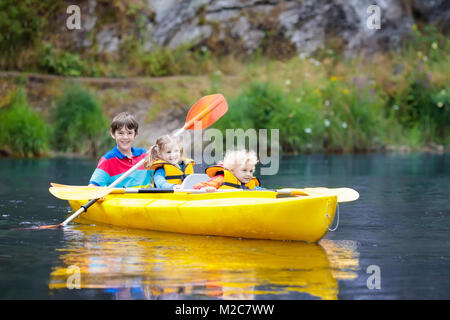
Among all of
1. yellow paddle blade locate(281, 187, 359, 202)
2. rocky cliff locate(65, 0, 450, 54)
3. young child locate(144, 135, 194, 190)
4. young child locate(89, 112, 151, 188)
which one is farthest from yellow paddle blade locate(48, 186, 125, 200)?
rocky cliff locate(65, 0, 450, 54)

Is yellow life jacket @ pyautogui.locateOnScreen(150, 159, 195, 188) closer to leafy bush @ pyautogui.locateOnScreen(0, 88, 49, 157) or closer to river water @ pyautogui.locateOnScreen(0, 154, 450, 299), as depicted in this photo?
river water @ pyautogui.locateOnScreen(0, 154, 450, 299)

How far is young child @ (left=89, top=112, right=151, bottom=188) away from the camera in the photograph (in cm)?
668

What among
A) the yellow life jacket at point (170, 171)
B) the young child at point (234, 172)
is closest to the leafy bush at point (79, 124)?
the yellow life jacket at point (170, 171)

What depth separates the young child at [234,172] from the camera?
580cm

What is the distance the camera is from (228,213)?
5375 millimetres

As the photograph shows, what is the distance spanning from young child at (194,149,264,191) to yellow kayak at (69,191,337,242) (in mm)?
223

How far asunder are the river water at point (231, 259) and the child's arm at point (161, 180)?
1.55 feet

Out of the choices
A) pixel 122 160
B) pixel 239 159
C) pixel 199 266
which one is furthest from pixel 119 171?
pixel 199 266

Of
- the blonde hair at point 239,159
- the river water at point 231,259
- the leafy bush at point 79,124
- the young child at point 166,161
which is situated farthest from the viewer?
the leafy bush at point 79,124

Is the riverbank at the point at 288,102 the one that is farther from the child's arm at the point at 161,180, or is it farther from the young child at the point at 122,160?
the child's arm at the point at 161,180

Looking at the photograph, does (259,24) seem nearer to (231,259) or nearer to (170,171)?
(170,171)

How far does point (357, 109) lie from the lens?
14328mm

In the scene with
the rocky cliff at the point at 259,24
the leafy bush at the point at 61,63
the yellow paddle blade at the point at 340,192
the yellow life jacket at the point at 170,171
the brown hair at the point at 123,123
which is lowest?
the yellow paddle blade at the point at 340,192

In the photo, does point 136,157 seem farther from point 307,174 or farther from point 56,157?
point 56,157
